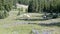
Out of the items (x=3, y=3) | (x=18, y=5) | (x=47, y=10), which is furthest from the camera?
(x=18, y=5)

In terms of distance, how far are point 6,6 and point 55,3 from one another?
1014 cm

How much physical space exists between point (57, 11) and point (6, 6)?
444 inches

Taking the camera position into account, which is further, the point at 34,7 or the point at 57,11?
the point at 34,7

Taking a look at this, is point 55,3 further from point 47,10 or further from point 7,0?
point 7,0

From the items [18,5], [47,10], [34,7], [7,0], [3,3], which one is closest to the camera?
[3,3]

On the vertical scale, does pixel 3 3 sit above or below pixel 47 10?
above

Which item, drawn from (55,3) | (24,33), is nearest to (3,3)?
(55,3)

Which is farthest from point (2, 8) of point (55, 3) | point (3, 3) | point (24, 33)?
point (24, 33)

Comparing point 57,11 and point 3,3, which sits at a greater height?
point 3,3

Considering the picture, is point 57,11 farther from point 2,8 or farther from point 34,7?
point 2,8

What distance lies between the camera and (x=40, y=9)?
44688 millimetres

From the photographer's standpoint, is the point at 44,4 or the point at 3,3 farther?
the point at 44,4

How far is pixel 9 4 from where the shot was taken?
37750 millimetres

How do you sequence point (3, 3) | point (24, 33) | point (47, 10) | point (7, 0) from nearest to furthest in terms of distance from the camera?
point (24, 33) → point (3, 3) → point (7, 0) → point (47, 10)
